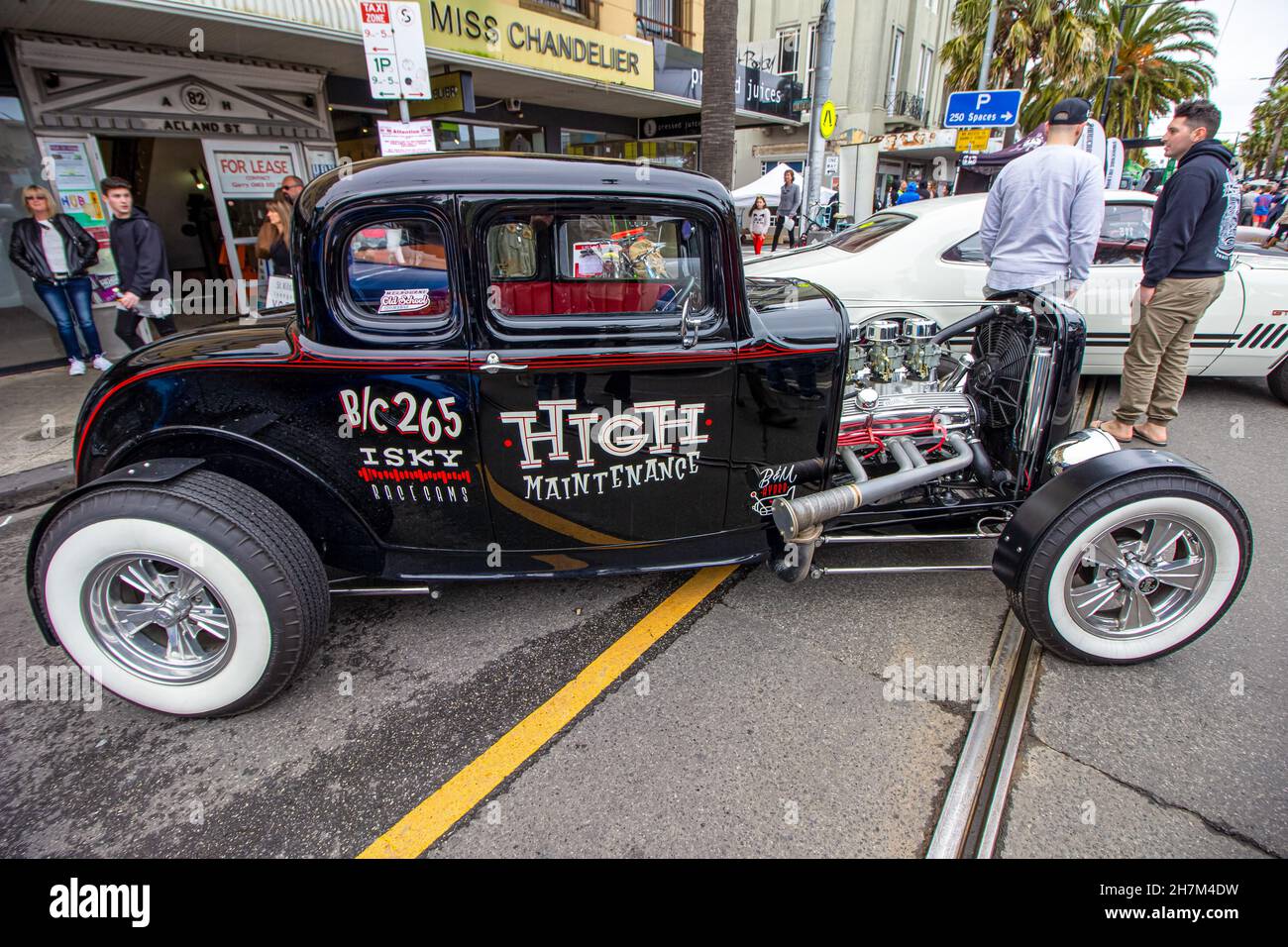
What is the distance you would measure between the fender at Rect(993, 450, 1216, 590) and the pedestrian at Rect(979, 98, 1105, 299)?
1733 mm

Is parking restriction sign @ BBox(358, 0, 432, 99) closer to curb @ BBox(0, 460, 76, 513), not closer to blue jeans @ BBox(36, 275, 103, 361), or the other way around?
curb @ BBox(0, 460, 76, 513)

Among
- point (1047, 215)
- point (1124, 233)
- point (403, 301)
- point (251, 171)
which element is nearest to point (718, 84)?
point (1124, 233)

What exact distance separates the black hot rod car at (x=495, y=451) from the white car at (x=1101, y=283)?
8.45ft

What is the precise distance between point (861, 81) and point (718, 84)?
75.6ft

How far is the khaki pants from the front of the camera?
421cm

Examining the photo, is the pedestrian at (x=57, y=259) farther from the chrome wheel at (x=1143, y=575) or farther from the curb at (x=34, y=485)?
the chrome wheel at (x=1143, y=575)

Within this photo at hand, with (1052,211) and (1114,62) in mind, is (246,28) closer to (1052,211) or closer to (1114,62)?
(1052,211)

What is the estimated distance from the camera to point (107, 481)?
2199mm

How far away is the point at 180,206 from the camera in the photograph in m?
11.3

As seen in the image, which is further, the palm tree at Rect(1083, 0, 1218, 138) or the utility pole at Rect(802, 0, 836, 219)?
the palm tree at Rect(1083, 0, 1218, 138)

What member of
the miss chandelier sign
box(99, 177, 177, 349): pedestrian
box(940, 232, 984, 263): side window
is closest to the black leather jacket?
box(99, 177, 177, 349): pedestrian

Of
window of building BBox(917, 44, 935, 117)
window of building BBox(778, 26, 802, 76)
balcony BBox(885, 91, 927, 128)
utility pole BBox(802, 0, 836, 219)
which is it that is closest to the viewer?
utility pole BBox(802, 0, 836, 219)

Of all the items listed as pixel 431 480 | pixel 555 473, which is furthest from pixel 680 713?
pixel 431 480
